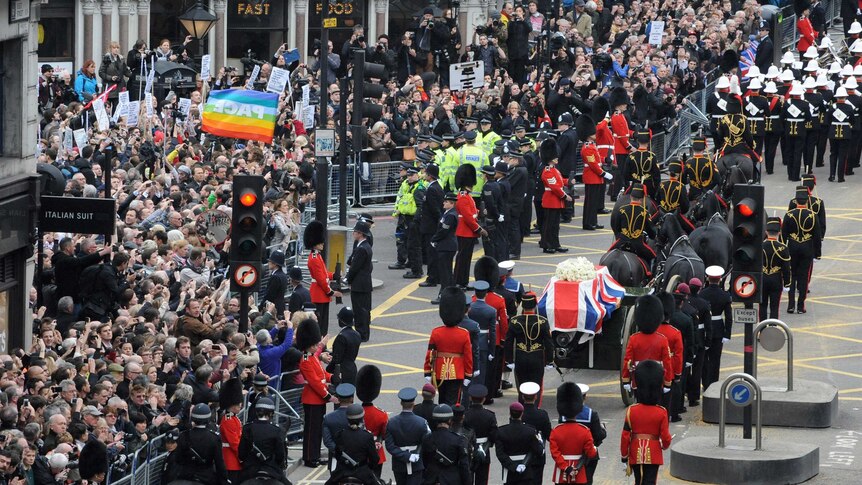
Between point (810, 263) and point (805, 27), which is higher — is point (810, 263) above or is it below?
below

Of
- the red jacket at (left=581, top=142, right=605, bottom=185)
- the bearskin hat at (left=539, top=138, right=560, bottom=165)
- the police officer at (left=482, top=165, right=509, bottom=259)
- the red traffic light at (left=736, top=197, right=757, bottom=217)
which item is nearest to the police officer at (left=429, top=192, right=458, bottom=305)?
the police officer at (left=482, top=165, right=509, bottom=259)

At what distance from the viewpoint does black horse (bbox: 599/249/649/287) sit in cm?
2533

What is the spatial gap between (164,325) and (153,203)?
240 inches

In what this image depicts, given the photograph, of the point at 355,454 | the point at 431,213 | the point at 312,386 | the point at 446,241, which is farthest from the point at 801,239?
the point at 355,454

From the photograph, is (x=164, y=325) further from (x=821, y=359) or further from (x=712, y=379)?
(x=821, y=359)

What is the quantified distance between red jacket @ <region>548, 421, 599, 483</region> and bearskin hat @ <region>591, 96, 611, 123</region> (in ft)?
57.6

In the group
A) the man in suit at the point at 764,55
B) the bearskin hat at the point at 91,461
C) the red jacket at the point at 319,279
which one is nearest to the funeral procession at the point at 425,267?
the bearskin hat at the point at 91,461

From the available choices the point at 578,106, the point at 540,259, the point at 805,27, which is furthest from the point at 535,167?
the point at 805,27

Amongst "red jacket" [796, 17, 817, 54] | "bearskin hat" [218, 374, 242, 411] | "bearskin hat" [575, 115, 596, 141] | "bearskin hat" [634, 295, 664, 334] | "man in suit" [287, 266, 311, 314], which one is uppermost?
"red jacket" [796, 17, 817, 54]

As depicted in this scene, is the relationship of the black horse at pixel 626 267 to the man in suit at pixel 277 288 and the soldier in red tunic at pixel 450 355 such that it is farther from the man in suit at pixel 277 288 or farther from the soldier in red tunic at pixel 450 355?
the man in suit at pixel 277 288

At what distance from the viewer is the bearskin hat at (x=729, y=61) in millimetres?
42750

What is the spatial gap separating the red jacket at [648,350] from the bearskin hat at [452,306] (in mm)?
1933

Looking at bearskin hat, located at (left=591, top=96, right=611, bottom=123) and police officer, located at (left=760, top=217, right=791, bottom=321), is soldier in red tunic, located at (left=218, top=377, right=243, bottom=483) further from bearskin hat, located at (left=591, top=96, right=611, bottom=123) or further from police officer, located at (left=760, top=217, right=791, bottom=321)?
bearskin hat, located at (left=591, top=96, right=611, bottom=123)

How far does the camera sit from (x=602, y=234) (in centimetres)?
3450
